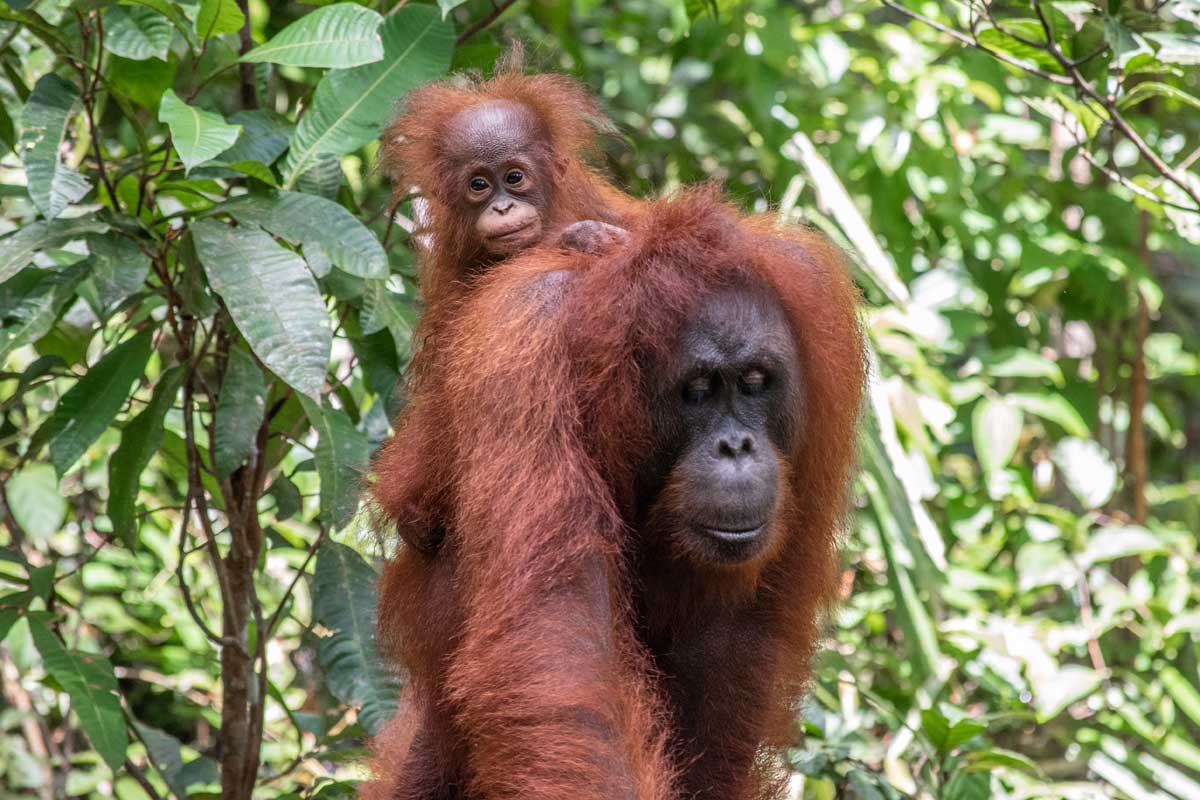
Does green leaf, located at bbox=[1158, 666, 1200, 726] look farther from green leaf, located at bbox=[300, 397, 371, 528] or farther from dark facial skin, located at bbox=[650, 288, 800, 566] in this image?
green leaf, located at bbox=[300, 397, 371, 528]

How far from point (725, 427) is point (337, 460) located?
0.80 m

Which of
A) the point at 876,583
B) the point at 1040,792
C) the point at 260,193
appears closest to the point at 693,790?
the point at 1040,792

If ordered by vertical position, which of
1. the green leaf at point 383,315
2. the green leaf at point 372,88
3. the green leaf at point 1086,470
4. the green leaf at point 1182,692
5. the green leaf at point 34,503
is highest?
the green leaf at point 372,88

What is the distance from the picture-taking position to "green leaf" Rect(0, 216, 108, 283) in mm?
2109

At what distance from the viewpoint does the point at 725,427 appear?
1942 mm

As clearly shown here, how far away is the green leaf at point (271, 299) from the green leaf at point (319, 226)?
0.06 meters

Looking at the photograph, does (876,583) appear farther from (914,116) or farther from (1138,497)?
(914,116)

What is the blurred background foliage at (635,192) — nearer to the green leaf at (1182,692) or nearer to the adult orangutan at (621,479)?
the green leaf at (1182,692)

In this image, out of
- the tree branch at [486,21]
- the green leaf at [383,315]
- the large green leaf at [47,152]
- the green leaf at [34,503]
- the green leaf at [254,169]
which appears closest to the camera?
the large green leaf at [47,152]

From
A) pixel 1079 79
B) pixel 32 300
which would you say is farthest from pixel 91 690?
pixel 1079 79

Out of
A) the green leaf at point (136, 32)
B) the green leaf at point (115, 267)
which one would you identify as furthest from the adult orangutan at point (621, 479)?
the green leaf at point (136, 32)

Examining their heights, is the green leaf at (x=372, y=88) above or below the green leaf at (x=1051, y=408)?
above

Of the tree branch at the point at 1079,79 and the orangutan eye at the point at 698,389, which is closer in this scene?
the orangutan eye at the point at 698,389

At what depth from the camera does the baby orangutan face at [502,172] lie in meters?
2.86
